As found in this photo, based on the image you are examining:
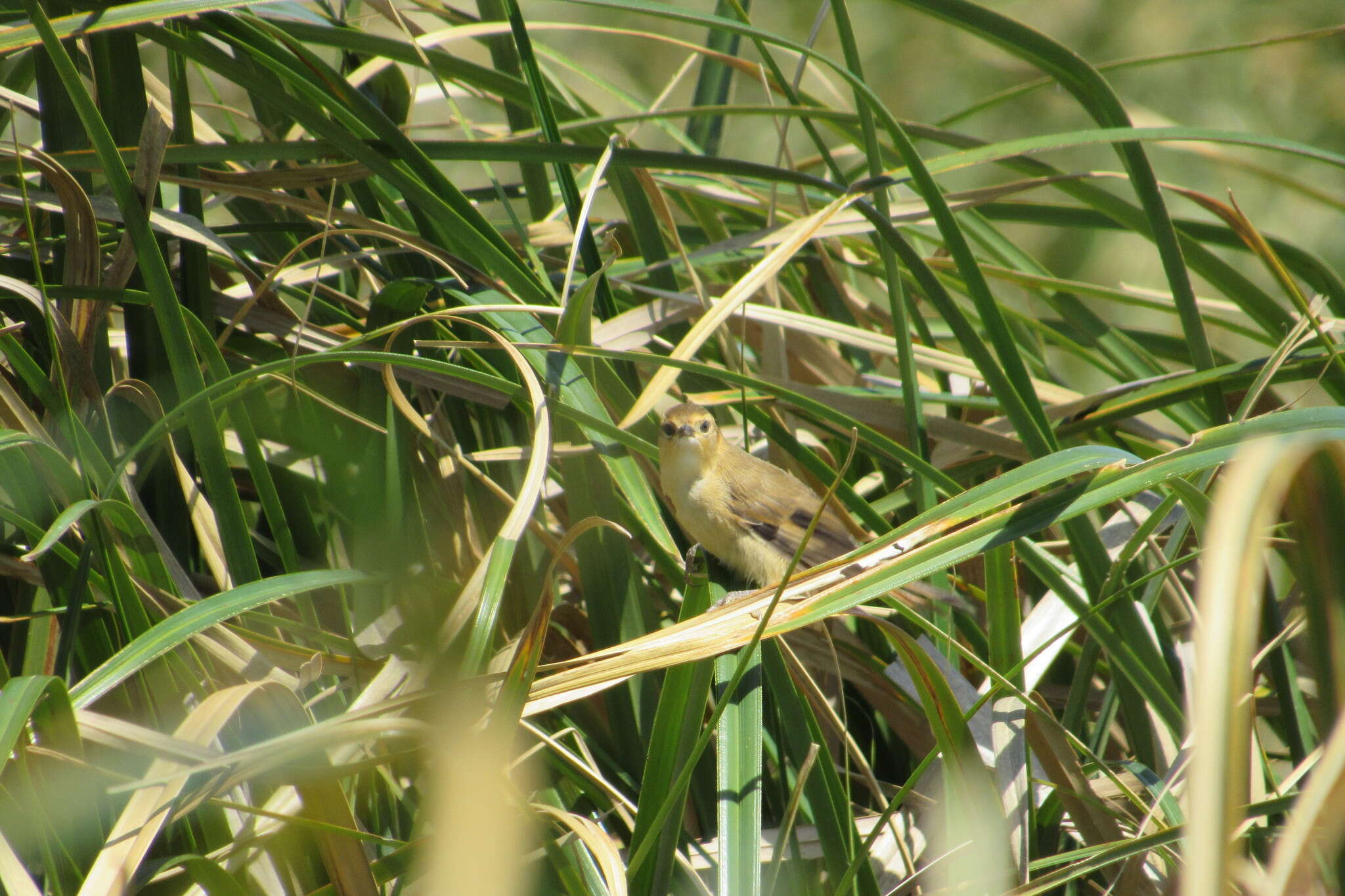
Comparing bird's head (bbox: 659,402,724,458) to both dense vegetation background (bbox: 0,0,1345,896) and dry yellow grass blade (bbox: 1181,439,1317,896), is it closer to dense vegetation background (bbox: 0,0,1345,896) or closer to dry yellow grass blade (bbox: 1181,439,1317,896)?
dense vegetation background (bbox: 0,0,1345,896)

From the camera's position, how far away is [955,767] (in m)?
1.39

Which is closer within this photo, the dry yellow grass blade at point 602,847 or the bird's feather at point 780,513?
the dry yellow grass blade at point 602,847

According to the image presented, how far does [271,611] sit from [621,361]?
98cm

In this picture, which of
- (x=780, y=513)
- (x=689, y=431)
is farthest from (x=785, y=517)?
(x=689, y=431)

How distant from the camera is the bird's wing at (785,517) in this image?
279 centimetres

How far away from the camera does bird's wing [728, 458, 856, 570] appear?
110 inches

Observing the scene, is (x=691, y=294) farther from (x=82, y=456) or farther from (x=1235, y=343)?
(x=1235, y=343)

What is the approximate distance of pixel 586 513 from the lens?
2135 mm

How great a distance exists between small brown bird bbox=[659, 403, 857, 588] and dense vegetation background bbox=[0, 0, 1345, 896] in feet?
0.39

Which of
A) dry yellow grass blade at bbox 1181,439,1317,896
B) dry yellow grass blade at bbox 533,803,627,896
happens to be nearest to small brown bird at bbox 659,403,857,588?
dry yellow grass blade at bbox 533,803,627,896

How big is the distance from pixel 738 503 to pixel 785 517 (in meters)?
0.20

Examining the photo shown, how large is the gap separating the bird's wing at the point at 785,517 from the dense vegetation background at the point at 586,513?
22 cm

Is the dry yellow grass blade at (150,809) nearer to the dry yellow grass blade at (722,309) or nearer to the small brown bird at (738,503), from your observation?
the dry yellow grass blade at (722,309)

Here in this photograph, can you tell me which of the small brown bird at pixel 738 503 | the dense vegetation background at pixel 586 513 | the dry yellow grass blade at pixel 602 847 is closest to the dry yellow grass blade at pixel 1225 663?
the dense vegetation background at pixel 586 513
